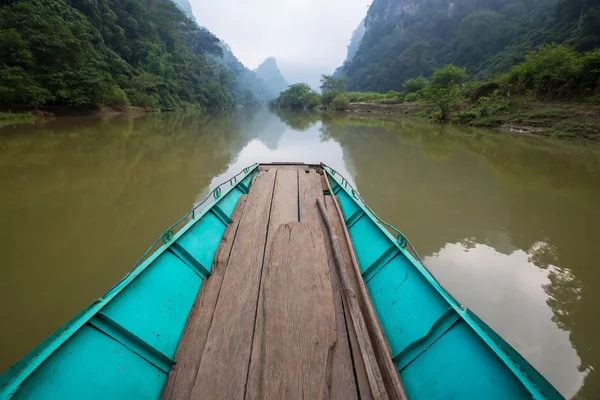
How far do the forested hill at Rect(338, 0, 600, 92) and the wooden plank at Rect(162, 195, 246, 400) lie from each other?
3931cm

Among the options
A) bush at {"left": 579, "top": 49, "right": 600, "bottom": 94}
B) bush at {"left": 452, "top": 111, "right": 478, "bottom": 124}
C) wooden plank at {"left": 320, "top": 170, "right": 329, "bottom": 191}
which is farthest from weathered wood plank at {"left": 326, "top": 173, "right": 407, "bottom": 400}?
bush at {"left": 452, "top": 111, "right": 478, "bottom": 124}

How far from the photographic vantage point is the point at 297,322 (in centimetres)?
159

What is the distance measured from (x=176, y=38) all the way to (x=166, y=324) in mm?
55459

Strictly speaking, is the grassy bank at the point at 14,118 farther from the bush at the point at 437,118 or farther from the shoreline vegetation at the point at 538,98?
the bush at the point at 437,118

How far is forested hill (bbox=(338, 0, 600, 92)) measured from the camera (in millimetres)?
32656

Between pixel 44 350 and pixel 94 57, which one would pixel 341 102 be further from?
pixel 44 350

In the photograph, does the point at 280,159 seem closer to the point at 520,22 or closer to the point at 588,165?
the point at 588,165

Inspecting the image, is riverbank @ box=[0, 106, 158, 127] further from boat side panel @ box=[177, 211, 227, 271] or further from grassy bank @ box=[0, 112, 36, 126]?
boat side panel @ box=[177, 211, 227, 271]

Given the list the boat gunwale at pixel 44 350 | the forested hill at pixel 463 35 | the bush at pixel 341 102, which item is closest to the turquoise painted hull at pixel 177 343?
the boat gunwale at pixel 44 350

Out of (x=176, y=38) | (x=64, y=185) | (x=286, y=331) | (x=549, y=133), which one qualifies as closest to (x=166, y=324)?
(x=286, y=331)

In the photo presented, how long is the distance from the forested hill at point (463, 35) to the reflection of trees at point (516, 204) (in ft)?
97.6

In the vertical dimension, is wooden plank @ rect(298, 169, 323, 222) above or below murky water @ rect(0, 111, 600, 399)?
above

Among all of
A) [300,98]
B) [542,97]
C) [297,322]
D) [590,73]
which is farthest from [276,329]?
[300,98]

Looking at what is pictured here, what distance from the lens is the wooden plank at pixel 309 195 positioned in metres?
3.09
